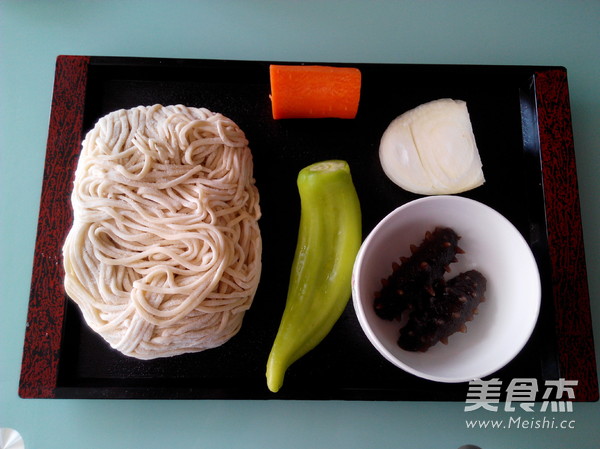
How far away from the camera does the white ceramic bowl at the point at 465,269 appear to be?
3.51 feet

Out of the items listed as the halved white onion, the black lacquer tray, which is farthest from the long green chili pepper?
the halved white onion

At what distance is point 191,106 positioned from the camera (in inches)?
57.6

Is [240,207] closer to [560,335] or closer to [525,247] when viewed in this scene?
[525,247]

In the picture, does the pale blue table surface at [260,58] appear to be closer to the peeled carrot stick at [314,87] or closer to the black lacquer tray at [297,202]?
the black lacquer tray at [297,202]

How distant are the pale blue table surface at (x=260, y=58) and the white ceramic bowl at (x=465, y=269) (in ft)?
1.23

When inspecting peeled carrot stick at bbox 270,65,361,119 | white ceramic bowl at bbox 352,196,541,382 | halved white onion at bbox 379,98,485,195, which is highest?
peeled carrot stick at bbox 270,65,361,119

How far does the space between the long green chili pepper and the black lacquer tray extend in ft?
0.14

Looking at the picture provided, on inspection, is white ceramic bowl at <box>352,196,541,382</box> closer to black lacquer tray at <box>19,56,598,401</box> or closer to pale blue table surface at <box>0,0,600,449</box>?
black lacquer tray at <box>19,56,598,401</box>

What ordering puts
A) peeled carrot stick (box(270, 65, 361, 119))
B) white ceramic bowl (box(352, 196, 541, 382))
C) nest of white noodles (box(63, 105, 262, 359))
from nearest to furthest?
white ceramic bowl (box(352, 196, 541, 382)), nest of white noodles (box(63, 105, 262, 359)), peeled carrot stick (box(270, 65, 361, 119))

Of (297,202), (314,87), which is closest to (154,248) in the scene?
(297,202)

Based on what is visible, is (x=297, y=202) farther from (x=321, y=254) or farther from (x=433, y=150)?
(x=433, y=150)

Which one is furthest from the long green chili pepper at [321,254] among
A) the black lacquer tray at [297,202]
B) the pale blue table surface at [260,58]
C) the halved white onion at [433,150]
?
the pale blue table surface at [260,58]

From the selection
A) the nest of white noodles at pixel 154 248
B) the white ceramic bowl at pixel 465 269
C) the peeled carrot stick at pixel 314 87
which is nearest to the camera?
the white ceramic bowl at pixel 465 269

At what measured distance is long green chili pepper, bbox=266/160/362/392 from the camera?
1306mm
